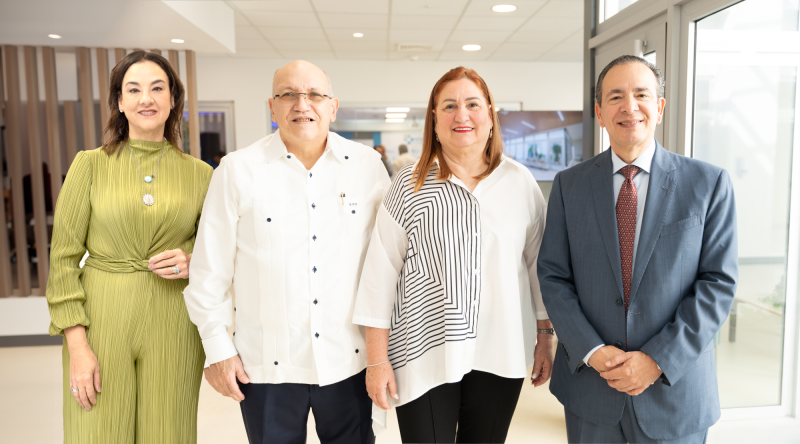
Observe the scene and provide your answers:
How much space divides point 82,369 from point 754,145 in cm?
263

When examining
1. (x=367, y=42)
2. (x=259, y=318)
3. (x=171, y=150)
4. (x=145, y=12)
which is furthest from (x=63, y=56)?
(x=259, y=318)

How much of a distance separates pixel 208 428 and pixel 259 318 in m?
1.90

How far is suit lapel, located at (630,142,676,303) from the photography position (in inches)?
54.1

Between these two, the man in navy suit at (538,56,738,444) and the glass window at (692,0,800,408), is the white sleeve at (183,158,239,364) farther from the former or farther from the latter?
the glass window at (692,0,800,408)

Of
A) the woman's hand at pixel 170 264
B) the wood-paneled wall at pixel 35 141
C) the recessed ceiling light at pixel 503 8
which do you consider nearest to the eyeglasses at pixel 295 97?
the woman's hand at pixel 170 264

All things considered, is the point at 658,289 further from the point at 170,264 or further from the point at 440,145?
the point at 170,264

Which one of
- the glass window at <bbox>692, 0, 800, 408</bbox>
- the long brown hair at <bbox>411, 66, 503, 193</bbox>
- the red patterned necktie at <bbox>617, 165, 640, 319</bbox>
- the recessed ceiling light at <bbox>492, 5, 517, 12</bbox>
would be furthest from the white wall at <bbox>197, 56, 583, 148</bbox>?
the red patterned necktie at <bbox>617, 165, 640, 319</bbox>

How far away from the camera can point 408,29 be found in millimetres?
5559

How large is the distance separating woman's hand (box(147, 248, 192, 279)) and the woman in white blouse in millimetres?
577

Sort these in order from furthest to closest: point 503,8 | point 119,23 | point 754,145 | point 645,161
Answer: point 503,8, point 119,23, point 754,145, point 645,161

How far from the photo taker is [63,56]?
596 cm

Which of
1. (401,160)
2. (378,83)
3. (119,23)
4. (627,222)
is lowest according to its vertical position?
(627,222)

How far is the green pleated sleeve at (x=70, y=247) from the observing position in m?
1.64

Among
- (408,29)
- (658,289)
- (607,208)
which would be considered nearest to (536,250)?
(607,208)
